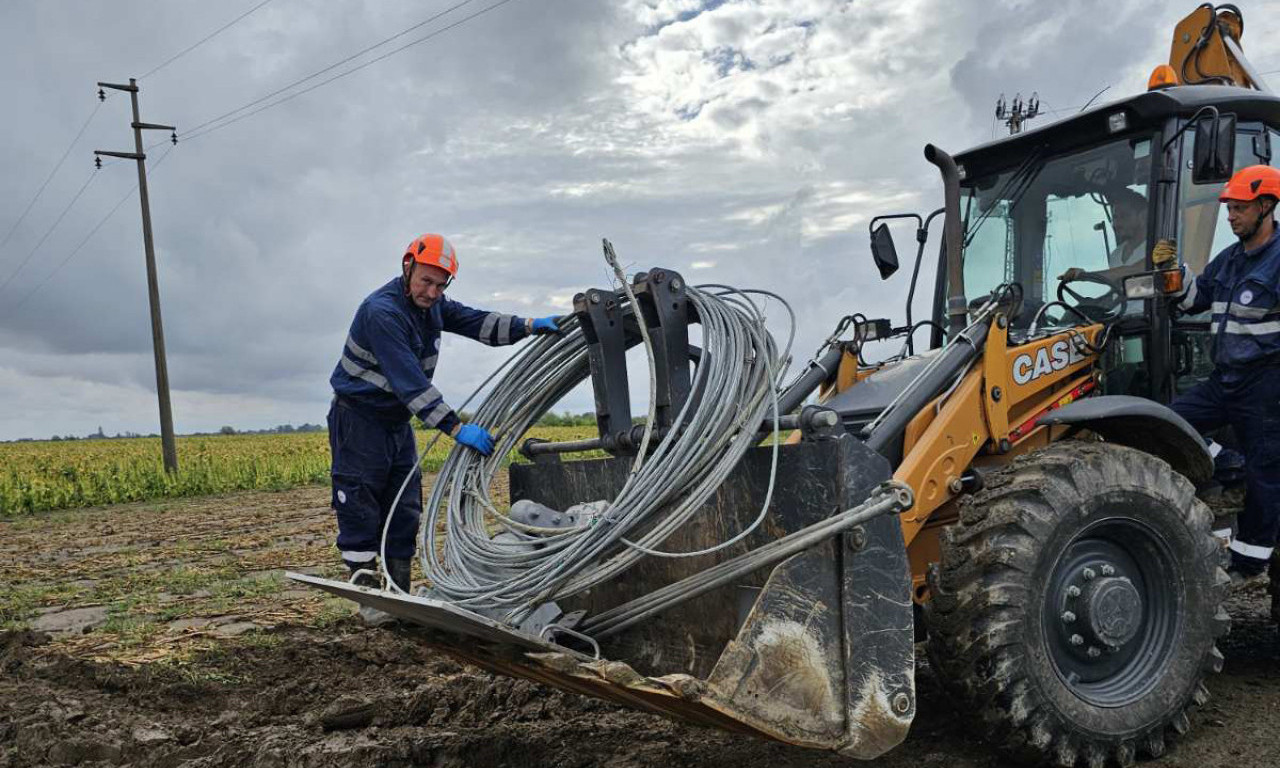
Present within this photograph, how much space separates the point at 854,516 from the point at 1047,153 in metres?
2.92

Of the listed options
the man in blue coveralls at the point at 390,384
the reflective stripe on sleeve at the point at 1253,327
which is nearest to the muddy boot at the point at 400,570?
the man in blue coveralls at the point at 390,384

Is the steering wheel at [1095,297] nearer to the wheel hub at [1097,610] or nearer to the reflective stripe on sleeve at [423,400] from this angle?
the wheel hub at [1097,610]

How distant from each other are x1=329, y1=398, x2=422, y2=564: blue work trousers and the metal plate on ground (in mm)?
1786

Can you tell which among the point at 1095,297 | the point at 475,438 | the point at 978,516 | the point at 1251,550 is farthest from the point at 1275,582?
the point at 475,438

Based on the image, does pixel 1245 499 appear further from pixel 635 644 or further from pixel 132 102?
pixel 132 102

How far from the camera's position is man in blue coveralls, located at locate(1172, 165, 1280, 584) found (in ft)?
15.2

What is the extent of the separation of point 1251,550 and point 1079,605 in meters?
1.60

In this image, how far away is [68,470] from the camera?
20219 mm

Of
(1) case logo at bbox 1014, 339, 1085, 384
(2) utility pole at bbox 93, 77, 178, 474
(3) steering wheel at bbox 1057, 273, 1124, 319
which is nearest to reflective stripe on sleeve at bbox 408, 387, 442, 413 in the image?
(1) case logo at bbox 1014, 339, 1085, 384

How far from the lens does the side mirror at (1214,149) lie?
4.29 m

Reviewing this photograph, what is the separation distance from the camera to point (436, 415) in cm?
462

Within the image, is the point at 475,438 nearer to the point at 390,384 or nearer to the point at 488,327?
the point at 390,384

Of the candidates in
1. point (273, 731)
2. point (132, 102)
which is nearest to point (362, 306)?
point (273, 731)

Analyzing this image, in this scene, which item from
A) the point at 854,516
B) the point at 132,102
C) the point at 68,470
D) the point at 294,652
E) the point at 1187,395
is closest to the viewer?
the point at 854,516
